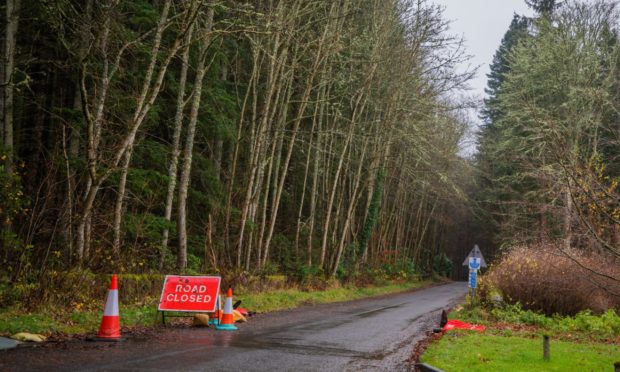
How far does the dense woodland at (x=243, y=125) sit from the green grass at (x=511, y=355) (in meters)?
2.13

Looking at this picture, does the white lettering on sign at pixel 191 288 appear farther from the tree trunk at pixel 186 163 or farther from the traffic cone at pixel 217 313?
the tree trunk at pixel 186 163

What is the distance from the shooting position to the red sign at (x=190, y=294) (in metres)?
12.2

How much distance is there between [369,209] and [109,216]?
794 inches

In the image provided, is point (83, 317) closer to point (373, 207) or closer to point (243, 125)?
point (243, 125)

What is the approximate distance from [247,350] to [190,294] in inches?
130

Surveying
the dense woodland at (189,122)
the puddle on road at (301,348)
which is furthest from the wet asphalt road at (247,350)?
the dense woodland at (189,122)

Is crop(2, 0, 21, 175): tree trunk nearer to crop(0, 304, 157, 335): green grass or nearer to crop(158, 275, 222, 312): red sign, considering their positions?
crop(0, 304, 157, 335): green grass

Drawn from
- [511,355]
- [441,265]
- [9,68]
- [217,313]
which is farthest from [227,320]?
[441,265]

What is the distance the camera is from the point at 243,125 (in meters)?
26.1

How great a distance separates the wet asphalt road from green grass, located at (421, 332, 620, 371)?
68 cm

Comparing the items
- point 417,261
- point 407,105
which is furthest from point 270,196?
point 417,261

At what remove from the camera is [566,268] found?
59.4 feet

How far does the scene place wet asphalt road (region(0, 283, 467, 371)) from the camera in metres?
7.69

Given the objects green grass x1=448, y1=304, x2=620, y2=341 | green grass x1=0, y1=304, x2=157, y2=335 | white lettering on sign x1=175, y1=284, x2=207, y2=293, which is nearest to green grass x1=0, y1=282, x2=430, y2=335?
green grass x1=0, y1=304, x2=157, y2=335
